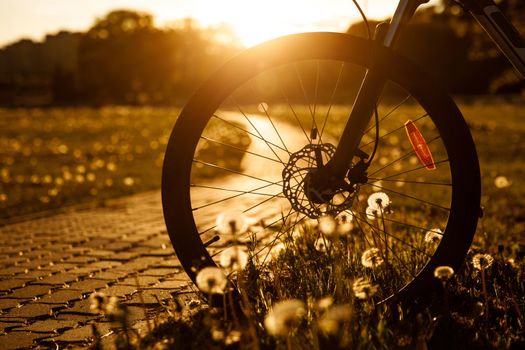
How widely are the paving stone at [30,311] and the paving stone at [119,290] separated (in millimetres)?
380

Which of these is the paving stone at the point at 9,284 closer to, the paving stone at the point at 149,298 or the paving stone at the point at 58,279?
the paving stone at the point at 58,279

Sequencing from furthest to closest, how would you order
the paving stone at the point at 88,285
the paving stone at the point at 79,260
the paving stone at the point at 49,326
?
the paving stone at the point at 79,260, the paving stone at the point at 88,285, the paving stone at the point at 49,326

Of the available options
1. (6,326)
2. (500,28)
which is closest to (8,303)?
(6,326)

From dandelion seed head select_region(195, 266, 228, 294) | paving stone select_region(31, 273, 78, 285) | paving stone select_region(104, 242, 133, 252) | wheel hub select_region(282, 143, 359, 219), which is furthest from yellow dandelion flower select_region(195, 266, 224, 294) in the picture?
paving stone select_region(104, 242, 133, 252)

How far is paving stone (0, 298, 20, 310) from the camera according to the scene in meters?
3.74

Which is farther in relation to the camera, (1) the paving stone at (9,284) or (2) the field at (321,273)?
(1) the paving stone at (9,284)

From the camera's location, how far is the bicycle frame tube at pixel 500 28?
3.13 meters

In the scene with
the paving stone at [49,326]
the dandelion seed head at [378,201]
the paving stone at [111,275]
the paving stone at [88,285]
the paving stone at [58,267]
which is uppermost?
the paving stone at [58,267]

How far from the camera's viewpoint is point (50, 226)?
6.70 m

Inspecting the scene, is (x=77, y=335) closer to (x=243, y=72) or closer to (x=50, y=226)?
(x=243, y=72)

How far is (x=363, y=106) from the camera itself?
308cm

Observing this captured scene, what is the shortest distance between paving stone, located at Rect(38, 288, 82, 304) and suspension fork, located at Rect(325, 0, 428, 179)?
5.84ft

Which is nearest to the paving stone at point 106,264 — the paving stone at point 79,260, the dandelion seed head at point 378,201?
the paving stone at point 79,260

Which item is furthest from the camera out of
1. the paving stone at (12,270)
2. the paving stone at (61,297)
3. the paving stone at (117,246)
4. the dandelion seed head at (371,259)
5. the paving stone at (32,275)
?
the paving stone at (117,246)
